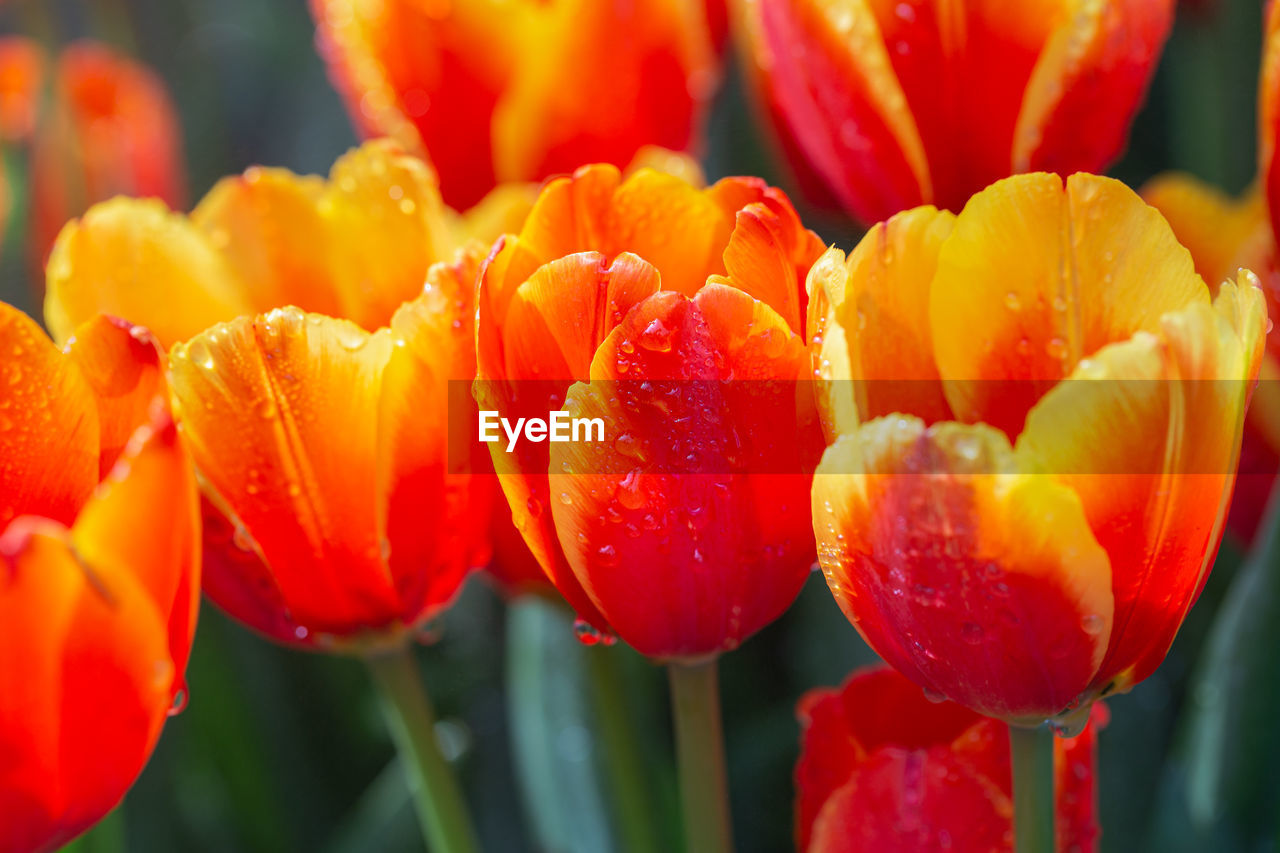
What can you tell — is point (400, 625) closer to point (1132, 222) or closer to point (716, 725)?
point (716, 725)

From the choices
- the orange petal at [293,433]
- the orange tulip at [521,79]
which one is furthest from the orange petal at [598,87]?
the orange petal at [293,433]

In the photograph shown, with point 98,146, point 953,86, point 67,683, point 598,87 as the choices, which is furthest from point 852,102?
point 98,146

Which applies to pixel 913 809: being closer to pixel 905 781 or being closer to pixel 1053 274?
pixel 905 781

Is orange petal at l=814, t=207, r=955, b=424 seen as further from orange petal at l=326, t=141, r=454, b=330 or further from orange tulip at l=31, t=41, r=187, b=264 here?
orange tulip at l=31, t=41, r=187, b=264

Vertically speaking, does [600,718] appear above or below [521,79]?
below

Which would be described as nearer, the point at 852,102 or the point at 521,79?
the point at 852,102

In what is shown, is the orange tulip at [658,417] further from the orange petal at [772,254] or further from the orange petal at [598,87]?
the orange petal at [598,87]
